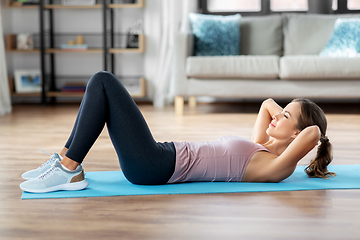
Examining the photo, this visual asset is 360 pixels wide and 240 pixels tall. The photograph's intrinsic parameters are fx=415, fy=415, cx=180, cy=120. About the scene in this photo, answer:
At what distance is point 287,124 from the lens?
1.43m

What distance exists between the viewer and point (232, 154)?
1.44 metres

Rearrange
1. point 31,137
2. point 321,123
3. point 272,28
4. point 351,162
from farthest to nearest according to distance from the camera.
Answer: point 272,28 → point 31,137 → point 351,162 → point 321,123

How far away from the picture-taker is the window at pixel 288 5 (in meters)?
4.43

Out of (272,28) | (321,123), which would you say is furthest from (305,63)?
(321,123)

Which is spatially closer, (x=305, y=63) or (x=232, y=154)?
(x=232, y=154)

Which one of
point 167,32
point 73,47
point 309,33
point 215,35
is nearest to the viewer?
point 215,35

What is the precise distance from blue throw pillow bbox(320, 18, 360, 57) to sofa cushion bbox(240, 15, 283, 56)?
467 millimetres

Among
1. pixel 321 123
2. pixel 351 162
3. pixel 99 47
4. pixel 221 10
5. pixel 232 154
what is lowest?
pixel 351 162

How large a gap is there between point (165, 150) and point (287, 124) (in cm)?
43

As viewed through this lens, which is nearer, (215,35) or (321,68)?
(321,68)

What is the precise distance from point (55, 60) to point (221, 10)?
6.24ft

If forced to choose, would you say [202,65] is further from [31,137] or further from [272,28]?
[31,137]

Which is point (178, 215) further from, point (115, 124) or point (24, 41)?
point (24, 41)

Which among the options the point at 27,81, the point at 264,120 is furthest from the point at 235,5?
the point at 264,120
